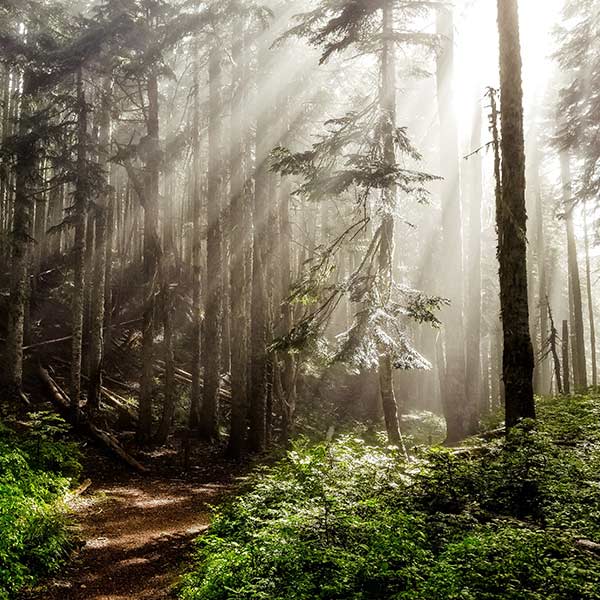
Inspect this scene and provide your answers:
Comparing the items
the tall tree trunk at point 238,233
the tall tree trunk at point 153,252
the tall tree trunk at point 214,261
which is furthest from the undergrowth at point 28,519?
the tall tree trunk at point 214,261

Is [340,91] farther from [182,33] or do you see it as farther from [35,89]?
[35,89]

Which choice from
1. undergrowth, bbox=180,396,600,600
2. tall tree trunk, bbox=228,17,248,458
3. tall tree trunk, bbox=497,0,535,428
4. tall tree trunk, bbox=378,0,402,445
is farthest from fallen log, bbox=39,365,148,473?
tall tree trunk, bbox=497,0,535,428

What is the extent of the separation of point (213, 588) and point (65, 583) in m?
2.64

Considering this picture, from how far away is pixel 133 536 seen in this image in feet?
26.9

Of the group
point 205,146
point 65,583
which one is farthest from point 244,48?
point 65,583

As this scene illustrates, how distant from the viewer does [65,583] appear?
Result: 626cm

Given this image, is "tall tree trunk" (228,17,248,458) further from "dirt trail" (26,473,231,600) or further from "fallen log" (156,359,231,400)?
"fallen log" (156,359,231,400)

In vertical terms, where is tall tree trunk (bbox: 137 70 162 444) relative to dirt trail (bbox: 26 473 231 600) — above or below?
above

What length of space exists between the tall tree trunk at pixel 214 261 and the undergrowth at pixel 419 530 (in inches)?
343

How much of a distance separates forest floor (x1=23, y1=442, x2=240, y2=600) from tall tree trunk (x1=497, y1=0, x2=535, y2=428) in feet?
19.2

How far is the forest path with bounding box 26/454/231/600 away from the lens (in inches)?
245

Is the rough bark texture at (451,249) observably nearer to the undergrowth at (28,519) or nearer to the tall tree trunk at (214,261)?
the tall tree trunk at (214,261)

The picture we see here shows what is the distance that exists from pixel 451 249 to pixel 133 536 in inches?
454

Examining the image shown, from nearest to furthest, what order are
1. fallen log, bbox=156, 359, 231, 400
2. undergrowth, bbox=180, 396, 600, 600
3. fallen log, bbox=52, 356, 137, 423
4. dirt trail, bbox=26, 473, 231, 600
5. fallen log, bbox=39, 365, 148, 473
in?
undergrowth, bbox=180, 396, 600, 600
dirt trail, bbox=26, 473, 231, 600
fallen log, bbox=39, 365, 148, 473
fallen log, bbox=52, 356, 137, 423
fallen log, bbox=156, 359, 231, 400
